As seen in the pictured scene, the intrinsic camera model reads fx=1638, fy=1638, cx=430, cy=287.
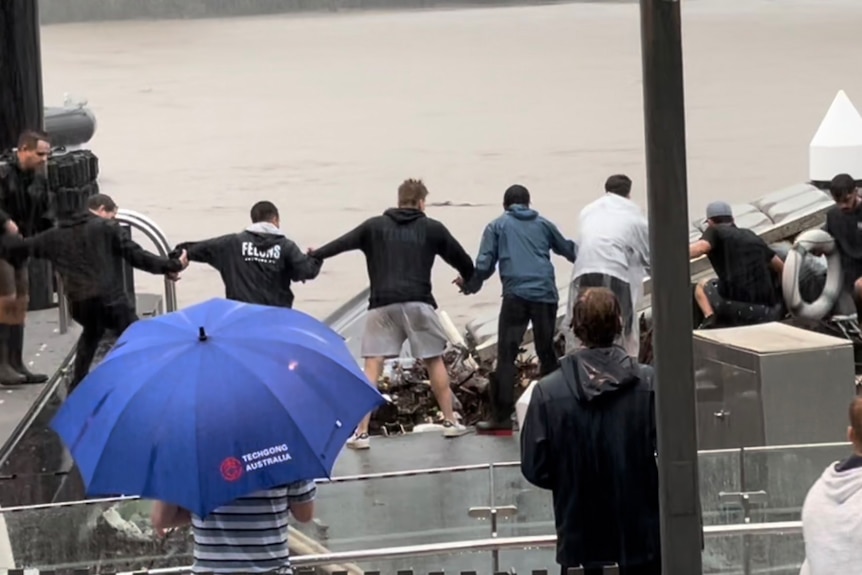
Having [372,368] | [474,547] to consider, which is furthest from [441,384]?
[474,547]

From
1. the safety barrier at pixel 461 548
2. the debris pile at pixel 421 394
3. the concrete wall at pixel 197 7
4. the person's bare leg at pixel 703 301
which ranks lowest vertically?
the debris pile at pixel 421 394

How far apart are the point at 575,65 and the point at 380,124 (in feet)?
25.8

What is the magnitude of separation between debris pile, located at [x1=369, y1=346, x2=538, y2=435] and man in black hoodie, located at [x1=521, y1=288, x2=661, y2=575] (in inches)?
168

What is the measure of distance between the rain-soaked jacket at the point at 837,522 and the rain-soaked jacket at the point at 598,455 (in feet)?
1.90

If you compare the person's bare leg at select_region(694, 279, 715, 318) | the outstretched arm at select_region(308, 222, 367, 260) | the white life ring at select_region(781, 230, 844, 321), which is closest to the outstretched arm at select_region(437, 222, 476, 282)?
the outstretched arm at select_region(308, 222, 367, 260)

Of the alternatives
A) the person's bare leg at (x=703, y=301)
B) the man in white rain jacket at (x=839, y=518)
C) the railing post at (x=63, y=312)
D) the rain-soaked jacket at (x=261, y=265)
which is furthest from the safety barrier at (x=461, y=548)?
the railing post at (x=63, y=312)

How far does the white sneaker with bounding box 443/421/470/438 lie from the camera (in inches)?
307

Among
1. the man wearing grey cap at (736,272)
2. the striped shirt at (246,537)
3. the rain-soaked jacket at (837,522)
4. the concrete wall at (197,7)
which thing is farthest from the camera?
the concrete wall at (197,7)

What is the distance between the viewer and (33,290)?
9.45 meters

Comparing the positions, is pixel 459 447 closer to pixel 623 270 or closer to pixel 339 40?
pixel 623 270

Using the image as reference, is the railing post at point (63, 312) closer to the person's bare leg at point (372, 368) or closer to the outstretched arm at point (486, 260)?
the person's bare leg at point (372, 368)

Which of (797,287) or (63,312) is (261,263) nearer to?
(63,312)

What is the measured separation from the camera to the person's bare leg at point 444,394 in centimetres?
771

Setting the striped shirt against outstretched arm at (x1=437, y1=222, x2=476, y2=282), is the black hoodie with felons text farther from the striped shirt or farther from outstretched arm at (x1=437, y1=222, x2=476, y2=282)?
the striped shirt
